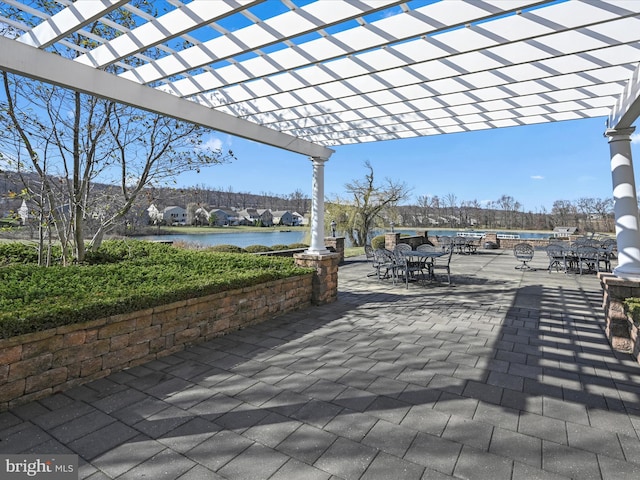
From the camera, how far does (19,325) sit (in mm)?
2246

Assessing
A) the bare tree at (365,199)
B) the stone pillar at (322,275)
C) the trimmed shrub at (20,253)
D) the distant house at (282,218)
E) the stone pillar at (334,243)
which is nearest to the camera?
the stone pillar at (322,275)

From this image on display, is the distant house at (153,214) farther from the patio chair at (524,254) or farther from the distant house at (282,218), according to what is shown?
the distant house at (282,218)

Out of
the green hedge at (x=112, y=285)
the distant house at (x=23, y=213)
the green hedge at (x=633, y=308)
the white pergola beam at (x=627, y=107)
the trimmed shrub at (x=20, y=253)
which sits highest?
the white pergola beam at (x=627, y=107)

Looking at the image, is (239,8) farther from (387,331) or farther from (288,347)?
(387,331)

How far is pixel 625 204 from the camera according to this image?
3633 mm

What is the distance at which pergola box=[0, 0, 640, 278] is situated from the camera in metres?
2.50

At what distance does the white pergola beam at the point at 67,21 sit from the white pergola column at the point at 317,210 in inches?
149

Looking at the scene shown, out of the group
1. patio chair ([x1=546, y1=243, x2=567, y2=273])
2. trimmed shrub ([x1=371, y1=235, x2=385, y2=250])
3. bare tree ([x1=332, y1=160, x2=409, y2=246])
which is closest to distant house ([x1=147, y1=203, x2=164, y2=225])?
trimmed shrub ([x1=371, y1=235, x2=385, y2=250])

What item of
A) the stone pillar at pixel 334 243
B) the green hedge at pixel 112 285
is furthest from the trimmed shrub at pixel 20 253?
the stone pillar at pixel 334 243

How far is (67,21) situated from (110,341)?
2528mm

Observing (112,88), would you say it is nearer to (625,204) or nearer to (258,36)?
(258,36)

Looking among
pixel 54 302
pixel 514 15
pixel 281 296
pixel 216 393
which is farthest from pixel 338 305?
pixel 514 15

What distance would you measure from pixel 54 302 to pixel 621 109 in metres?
5.70

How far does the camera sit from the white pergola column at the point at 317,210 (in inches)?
218
